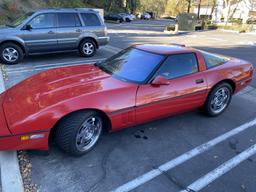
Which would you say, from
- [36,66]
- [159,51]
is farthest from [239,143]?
[36,66]

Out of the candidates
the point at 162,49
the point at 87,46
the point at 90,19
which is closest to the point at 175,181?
the point at 162,49

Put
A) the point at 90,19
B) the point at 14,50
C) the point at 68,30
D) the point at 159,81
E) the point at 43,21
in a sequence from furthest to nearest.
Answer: the point at 90,19 → the point at 68,30 → the point at 43,21 → the point at 14,50 → the point at 159,81

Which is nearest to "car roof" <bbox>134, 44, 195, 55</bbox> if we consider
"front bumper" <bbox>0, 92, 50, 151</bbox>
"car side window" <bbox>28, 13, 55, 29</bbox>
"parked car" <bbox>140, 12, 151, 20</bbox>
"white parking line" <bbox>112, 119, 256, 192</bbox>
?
"white parking line" <bbox>112, 119, 256, 192</bbox>

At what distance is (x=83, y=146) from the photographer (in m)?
3.30

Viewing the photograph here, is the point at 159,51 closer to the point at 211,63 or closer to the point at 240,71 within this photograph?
the point at 211,63

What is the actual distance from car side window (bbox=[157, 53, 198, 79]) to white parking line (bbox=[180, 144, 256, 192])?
1531mm

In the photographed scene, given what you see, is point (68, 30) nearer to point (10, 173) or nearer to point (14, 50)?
point (14, 50)

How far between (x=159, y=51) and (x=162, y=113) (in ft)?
3.52

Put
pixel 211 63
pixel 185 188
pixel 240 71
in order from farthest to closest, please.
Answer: pixel 240 71
pixel 211 63
pixel 185 188

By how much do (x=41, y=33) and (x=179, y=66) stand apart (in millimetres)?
5734

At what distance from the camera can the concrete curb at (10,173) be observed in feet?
8.71

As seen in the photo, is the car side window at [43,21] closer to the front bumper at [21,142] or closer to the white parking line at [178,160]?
the front bumper at [21,142]

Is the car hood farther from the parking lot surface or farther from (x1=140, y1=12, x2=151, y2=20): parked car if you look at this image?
(x1=140, y1=12, x2=151, y2=20): parked car

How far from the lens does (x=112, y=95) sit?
3314 mm
